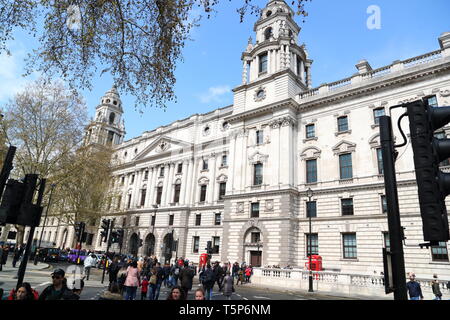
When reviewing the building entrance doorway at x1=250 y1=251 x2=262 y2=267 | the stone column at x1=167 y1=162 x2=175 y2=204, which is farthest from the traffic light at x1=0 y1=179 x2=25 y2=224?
the stone column at x1=167 y1=162 x2=175 y2=204

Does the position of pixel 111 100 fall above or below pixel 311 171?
above

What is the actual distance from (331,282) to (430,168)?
20.3 meters

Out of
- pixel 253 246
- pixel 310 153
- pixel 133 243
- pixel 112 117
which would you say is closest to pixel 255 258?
Answer: pixel 253 246

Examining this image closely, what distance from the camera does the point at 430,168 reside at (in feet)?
8.45

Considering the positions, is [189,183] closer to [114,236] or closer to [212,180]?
[212,180]

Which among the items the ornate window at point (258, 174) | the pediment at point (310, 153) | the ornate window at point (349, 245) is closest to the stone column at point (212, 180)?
the ornate window at point (258, 174)

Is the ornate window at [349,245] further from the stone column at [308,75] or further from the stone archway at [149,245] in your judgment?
the stone archway at [149,245]

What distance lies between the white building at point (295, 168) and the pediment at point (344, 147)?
0.32 feet

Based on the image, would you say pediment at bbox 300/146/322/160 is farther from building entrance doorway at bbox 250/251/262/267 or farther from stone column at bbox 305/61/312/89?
stone column at bbox 305/61/312/89
